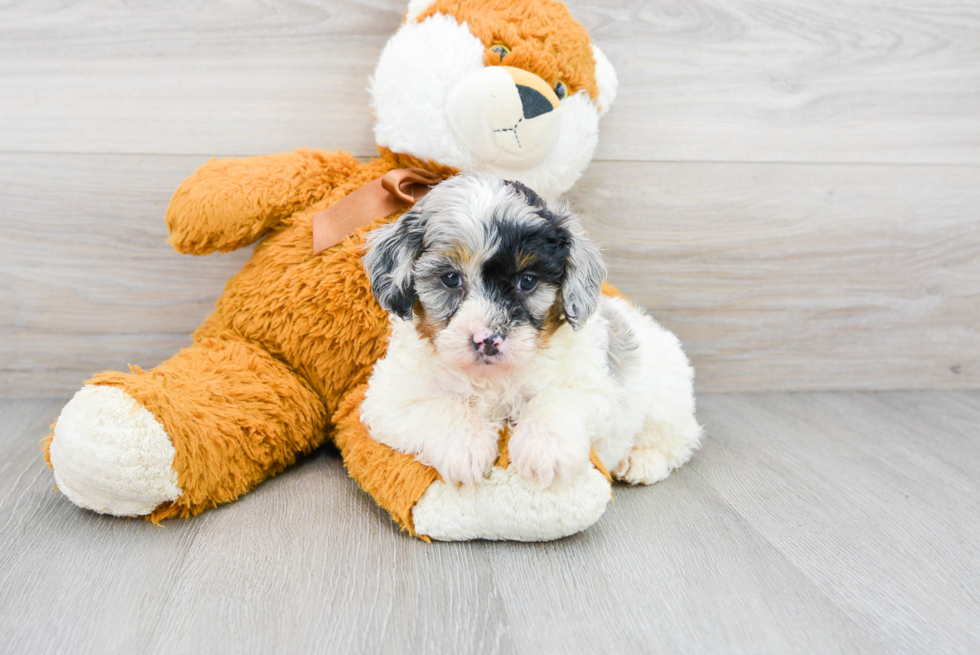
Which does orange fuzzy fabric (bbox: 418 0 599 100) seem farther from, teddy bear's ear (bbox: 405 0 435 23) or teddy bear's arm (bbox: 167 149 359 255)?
teddy bear's arm (bbox: 167 149 359 255)

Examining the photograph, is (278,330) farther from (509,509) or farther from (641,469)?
(641,469)

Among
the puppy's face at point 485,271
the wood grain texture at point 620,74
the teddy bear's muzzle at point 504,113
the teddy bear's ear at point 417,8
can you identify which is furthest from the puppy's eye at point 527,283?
the wood grain texture at point 620,74

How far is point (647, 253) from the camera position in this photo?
2.11 meters

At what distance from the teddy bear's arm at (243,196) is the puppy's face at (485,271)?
429 millimetres

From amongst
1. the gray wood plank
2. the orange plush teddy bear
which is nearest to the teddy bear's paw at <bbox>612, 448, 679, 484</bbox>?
the gray wood plank

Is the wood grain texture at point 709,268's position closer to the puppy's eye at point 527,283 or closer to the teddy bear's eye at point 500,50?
the teddy bear's eye at point 500,50

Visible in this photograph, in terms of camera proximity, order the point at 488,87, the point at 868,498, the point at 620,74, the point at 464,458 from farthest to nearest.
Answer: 1. the point at 620,74
2. the point at 868,498
3. the point at 488,87
4. the point at 464,458

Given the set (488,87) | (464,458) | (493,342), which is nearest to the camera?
(493,342)

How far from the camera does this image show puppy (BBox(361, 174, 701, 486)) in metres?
1.20

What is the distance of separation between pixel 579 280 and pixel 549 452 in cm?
32

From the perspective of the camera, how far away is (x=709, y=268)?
215 centimetres

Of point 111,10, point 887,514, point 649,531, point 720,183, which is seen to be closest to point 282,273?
point 111,10

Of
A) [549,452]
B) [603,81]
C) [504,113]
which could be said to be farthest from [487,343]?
[603,81]

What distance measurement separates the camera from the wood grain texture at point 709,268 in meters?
1.93
